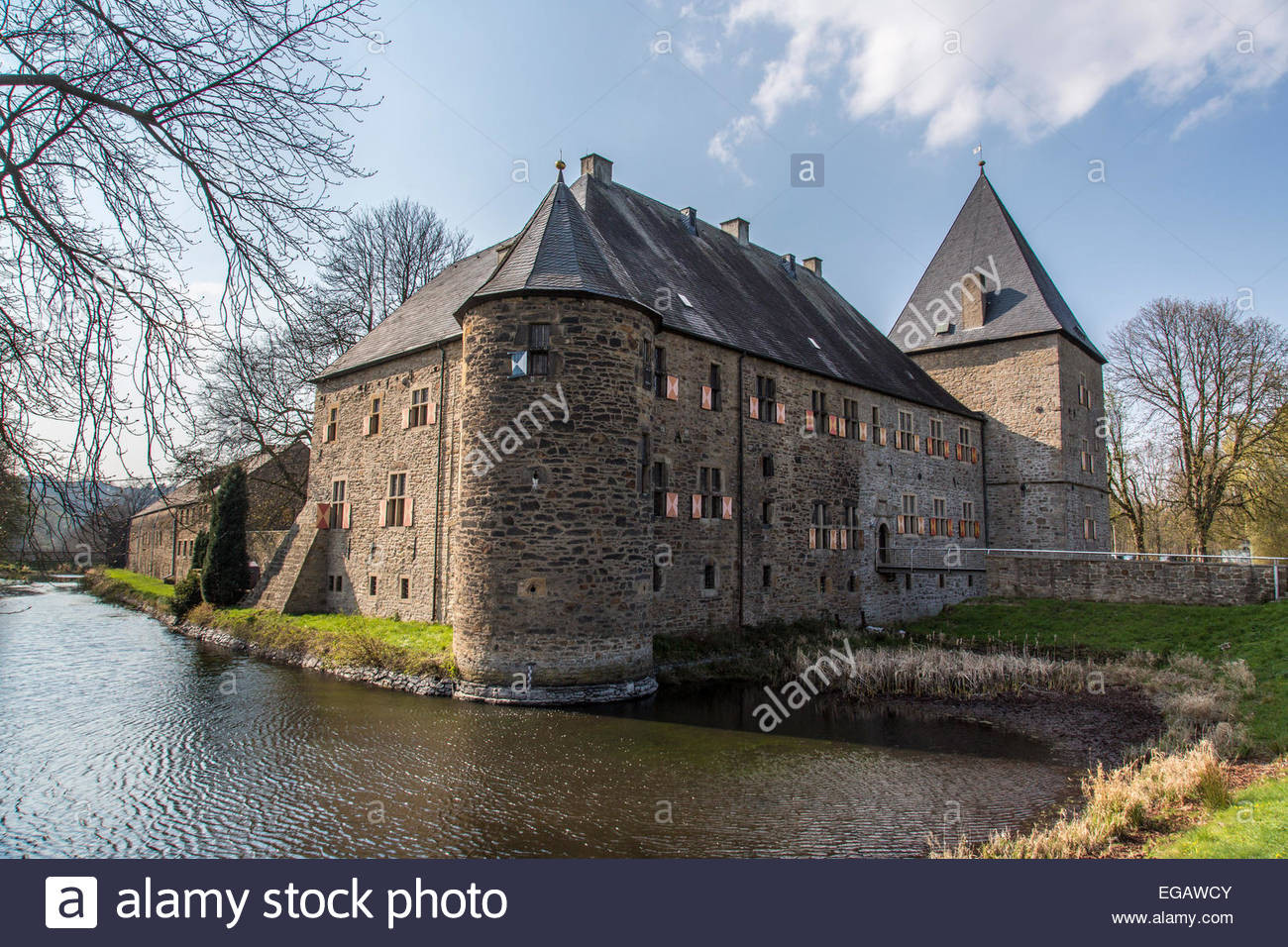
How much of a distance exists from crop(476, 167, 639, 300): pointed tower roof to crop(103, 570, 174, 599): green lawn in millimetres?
18082

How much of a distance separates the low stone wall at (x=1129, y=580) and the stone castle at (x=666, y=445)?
235 centimetres

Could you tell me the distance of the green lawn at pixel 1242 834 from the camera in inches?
207

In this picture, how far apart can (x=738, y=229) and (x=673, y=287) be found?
8.46m

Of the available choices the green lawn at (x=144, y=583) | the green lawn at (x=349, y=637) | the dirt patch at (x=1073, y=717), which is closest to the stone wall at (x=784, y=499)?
the green lawn at (x=349, y=637)

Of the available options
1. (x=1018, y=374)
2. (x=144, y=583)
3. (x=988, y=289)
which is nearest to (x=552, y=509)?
(x=1018, y=374)

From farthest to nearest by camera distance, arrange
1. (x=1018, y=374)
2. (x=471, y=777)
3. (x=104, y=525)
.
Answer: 1. (x=1018, y=374)
2. (x=471, y=777)
3. (x=104, y=525)

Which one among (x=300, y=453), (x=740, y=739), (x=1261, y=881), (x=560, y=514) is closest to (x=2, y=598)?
(x=300, y=453)

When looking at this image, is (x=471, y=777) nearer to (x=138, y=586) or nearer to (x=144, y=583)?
(x=138, y=586)

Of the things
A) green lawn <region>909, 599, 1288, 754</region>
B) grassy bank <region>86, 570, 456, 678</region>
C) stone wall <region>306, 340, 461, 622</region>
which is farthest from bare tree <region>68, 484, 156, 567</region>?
green lawn <region>909, 599, 1288, 754</region>

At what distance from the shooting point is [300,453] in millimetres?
28438

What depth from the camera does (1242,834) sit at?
558 centimetres

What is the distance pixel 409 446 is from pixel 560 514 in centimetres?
708

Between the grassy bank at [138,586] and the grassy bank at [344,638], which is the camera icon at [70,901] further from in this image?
the grassy bank at [138,586]

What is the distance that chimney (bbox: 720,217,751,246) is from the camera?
2384 centimetres
